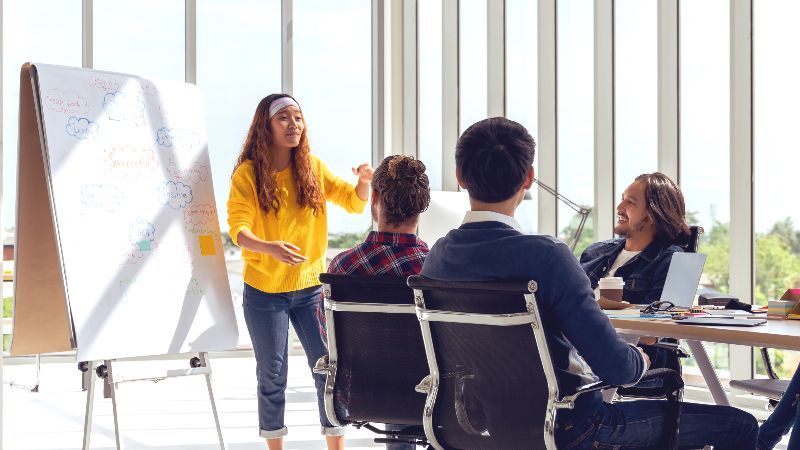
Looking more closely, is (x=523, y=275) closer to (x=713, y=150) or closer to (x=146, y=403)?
(x=713, y=150)

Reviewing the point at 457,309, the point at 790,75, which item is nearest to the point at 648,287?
the point at 457,309

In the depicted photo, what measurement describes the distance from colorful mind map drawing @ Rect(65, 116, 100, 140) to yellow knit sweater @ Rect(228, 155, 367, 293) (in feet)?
1.75

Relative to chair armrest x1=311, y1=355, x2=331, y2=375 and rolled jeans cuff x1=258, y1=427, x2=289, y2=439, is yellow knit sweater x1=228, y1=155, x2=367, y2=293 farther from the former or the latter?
chair armrest x1=311, y1=355, x2=331, y2=375

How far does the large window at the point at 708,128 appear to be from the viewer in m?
5.30

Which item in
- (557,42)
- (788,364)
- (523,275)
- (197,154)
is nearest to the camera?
(523,275)

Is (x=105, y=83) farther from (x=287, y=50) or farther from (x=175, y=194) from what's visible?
(x=287, y=50)

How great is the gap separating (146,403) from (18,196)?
2.97 meters

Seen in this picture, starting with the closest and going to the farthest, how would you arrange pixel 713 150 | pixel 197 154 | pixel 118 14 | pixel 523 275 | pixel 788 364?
pixel 523 275, pixel 197 154, pixel 788 364, pixel 713 150, pixel 118 14

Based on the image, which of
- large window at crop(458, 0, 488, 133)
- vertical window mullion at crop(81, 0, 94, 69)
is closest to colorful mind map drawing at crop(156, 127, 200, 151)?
large window at crop(458, 0, 488, 133)

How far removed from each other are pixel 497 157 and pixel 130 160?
1953mm

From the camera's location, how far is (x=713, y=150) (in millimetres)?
5375

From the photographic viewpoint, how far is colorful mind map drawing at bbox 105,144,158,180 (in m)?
3.63

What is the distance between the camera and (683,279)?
3.03 metres

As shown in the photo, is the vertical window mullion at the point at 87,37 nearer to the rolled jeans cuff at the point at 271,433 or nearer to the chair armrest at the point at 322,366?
the rolled jeans cuff at the point at 271,433
